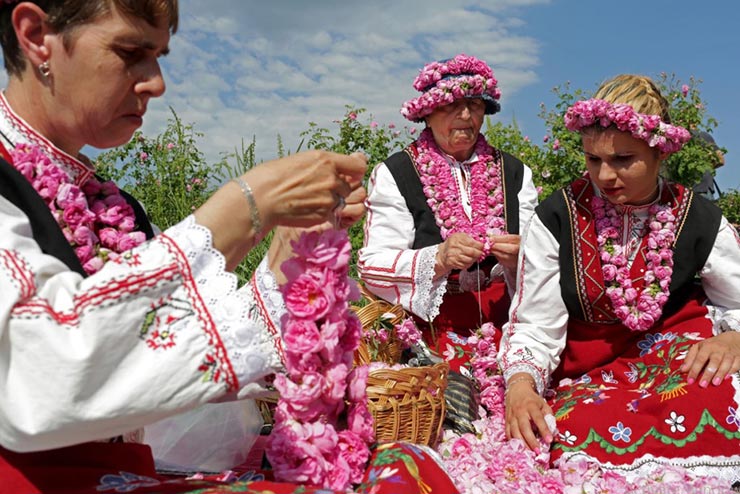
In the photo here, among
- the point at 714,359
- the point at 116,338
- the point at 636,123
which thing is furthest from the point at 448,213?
the point at 116,338

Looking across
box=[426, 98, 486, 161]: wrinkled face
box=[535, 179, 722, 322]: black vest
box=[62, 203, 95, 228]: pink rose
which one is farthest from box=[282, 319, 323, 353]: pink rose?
box=[426, 98, 486, 161]: wrinkled face

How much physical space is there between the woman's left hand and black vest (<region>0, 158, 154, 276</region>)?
2565 millimetres

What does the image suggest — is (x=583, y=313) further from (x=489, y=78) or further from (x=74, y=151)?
(x=74, y=151)

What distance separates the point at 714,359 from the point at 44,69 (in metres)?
2.77

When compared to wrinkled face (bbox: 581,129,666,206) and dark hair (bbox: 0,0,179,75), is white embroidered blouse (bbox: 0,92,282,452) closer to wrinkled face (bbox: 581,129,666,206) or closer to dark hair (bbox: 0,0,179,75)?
dark hair (bbox: 0,0,179,75)

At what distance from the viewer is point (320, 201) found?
5.52 feet

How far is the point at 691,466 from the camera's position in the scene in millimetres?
2953

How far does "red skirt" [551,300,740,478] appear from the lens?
296 centimetres

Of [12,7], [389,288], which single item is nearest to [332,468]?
[12,7]

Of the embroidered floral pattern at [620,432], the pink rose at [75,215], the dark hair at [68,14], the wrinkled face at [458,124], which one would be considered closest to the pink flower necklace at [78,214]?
the pink rose at [75,215]

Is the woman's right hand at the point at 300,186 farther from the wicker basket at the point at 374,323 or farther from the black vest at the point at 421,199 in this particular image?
the black vest at the point at 421,199

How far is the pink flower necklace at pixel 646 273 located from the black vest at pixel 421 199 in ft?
→ 3.30

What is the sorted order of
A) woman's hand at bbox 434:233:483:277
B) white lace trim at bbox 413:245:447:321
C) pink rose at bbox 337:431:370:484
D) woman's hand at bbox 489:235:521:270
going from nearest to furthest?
1. pink rose at bbox 337:431:370:484
2. woman's hand at bbox 434:233:483:277
3. woman's hand at bbox 489:235:521:270
4. white lace trim at bbox 413:245:447:321

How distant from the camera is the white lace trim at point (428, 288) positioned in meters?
4.07
